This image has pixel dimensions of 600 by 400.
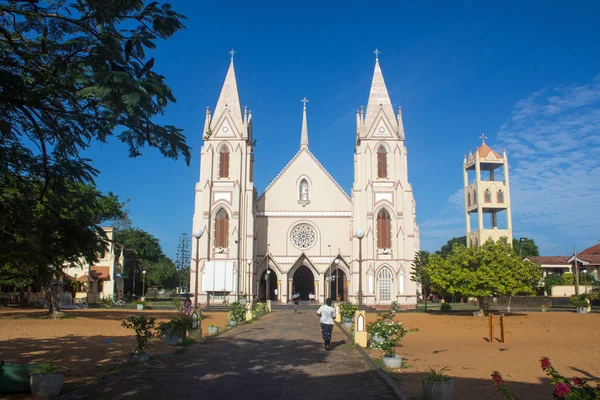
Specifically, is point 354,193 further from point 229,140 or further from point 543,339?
point 543,339

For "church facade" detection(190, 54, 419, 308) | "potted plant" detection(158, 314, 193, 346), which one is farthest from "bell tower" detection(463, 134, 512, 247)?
"potted plant" detection(158, 314, 193, 346)

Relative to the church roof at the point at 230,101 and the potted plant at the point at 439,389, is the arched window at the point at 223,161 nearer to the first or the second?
the church roof at the point at 230,101

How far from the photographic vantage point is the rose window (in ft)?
167

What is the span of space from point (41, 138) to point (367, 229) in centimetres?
4102

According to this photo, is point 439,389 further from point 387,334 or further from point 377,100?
point 377,100

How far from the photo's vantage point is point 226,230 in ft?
156

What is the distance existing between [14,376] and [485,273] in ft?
97.0

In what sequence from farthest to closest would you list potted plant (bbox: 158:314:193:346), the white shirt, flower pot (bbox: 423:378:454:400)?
potted plant (bbox: 158:314:193:346), the white shirt, flower pot (bbox: 423:378:454:400)

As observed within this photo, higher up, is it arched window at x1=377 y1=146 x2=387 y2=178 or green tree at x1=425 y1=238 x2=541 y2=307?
arched window at x1=377 y1=146 x2=387 y2=178

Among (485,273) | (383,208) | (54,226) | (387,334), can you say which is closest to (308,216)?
(383,208)

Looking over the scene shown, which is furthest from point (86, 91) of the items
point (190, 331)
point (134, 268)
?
point (134, 268)

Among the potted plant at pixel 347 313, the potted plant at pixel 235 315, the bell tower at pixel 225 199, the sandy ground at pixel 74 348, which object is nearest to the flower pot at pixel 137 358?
the sandy ground at pixel 74 348

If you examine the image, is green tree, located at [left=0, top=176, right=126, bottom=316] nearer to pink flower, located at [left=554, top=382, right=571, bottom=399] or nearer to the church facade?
pink flower, located at [left=554, top=382, right=571, bottom=399]

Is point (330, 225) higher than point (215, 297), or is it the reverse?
point (330, 225)
